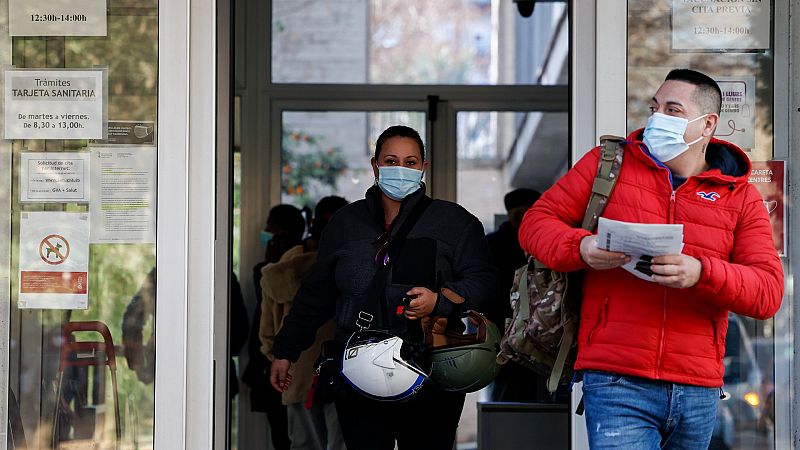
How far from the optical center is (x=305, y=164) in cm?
772

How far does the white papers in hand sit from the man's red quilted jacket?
0.56ft

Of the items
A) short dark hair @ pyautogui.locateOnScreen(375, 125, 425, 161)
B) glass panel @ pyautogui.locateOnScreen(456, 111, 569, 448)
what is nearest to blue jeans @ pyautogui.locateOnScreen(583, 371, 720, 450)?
short dark hair @ pyautogui.locateOnScreen(375, 125, 425, 161)

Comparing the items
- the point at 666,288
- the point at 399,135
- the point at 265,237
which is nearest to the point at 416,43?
the point at 265,237

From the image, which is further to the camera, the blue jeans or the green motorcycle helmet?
the green motorcycle helmet

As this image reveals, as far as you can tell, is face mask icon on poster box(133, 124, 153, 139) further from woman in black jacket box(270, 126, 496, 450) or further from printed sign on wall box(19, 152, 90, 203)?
woman in black jacket box(270, 126, 496, 450)

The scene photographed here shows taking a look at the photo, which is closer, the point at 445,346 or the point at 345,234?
the point at 445,346

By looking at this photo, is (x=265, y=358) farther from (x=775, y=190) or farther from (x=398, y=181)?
(x=775, y=190)

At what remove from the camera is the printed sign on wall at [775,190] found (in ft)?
12.3

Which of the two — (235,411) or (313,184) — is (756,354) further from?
(313,184)

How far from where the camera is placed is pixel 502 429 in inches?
223

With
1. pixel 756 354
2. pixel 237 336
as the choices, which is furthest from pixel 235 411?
pixel 756 354

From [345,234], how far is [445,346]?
1.85ft

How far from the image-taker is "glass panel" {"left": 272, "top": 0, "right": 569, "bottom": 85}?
350 inches

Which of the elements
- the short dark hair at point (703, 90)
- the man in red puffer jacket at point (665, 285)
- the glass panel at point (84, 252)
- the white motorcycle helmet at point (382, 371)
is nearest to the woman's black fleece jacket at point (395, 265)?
the white motorcycle helmet at point (382, 371)
